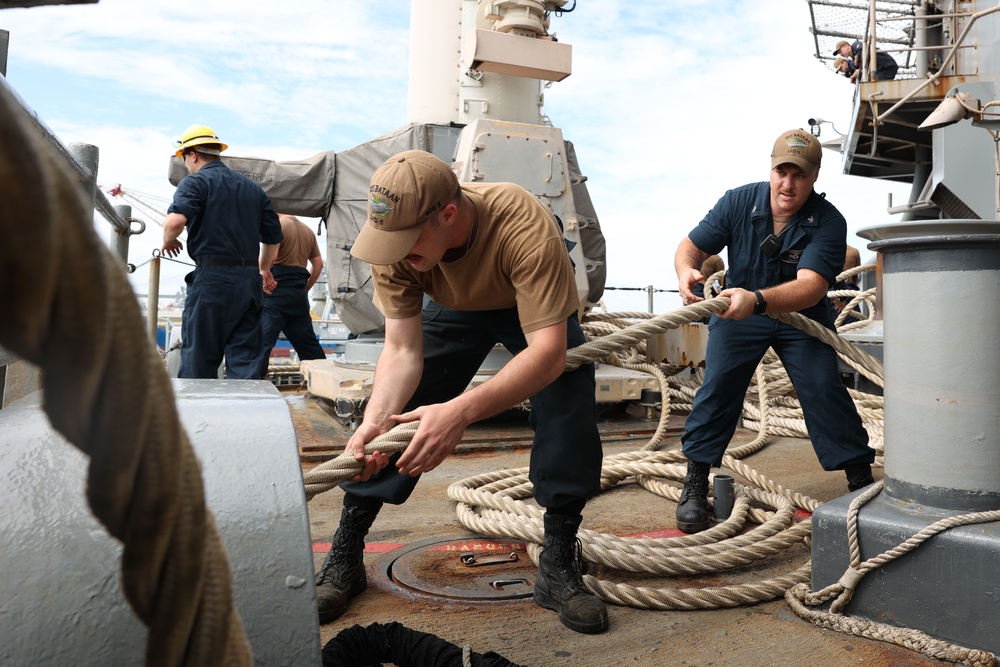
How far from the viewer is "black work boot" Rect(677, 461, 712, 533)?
2951 millimetres

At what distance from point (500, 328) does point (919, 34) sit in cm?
1080

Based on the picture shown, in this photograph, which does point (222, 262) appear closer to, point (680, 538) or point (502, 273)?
point (502, 273)

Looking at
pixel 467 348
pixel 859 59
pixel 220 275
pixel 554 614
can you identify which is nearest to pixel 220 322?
pixel 220 275

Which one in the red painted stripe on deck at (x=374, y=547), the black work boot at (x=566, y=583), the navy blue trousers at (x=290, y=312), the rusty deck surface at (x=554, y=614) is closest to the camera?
the rusty deck surface at (x=554, y=614)

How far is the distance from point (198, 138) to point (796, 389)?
141 inches

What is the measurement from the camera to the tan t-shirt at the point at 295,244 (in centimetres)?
657

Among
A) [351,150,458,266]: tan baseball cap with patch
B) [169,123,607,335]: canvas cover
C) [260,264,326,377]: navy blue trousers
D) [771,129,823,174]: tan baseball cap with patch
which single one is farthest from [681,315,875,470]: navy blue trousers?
[260,264,326,377]: navy blue trousers

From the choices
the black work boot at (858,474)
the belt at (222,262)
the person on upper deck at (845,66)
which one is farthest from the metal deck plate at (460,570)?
the person on upper deck at (845,66)

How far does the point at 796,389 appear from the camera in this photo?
10.3 ft

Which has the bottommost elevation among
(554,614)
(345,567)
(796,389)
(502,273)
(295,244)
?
(554,614)

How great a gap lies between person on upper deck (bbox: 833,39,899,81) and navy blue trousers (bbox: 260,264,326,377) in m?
7.54

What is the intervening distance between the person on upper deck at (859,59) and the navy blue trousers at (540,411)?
9.15m

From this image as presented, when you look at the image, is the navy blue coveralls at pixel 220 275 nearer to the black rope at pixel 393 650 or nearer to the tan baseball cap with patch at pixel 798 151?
the tan baseball cap with patch at pixel 798 151

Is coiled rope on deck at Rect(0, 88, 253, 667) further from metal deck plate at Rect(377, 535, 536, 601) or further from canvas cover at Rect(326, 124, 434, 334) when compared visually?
canvas cover at Rect(326, 124, 434, 334)
